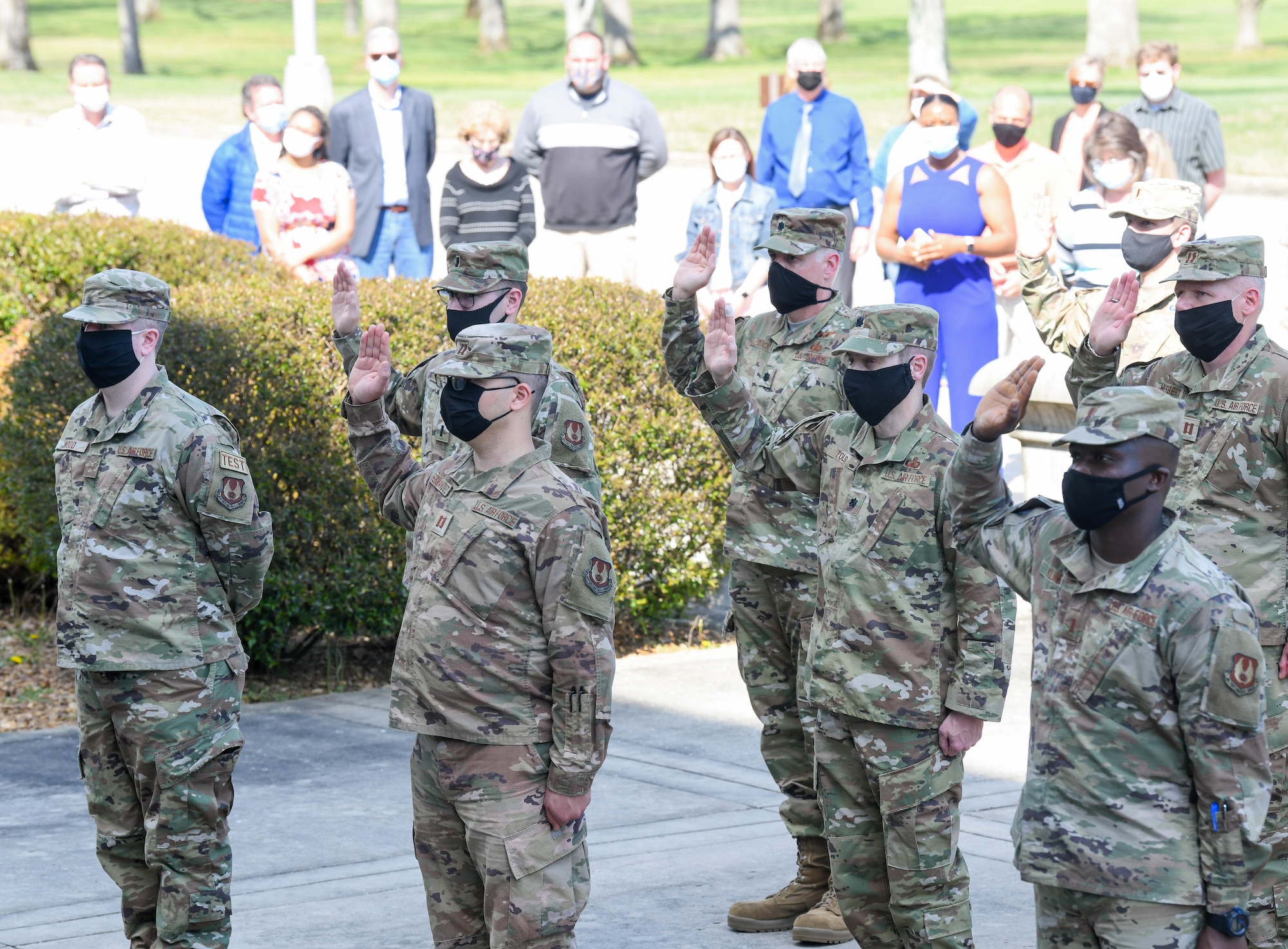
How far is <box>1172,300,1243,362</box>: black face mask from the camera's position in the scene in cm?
584

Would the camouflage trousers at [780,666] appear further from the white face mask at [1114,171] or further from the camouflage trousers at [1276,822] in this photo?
the white face mask at [1114,171]

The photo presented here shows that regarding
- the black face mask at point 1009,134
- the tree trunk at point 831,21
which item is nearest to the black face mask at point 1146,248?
the black face mask at point 1009,134

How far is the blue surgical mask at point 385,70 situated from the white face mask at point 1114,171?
5.46 metres

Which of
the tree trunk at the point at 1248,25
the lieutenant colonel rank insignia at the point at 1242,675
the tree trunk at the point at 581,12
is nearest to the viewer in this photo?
the lieutenant colonel rank insignia at the point at 1242,675

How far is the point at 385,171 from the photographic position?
13148mm

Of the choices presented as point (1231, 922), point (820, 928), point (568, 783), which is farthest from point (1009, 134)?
point (1231, 922)

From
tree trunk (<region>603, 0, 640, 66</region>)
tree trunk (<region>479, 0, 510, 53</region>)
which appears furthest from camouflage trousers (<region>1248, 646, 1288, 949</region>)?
tree trunk (<region>479, 0, 510, 53</region>)

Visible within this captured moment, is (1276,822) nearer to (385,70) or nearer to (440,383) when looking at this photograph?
(440,383)

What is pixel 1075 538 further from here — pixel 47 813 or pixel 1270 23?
pixel 1270 23

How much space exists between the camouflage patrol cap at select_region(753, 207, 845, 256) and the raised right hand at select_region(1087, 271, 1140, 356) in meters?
1.17

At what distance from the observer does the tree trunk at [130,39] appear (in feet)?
165

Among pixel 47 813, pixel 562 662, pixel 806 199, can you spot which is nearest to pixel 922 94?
pixel 806 199

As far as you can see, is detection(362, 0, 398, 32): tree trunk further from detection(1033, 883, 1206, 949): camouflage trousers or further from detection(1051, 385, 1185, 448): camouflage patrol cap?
detection(1033, 883, 1206, 949): camouflage trousers

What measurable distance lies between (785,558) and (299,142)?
7.16 metres
